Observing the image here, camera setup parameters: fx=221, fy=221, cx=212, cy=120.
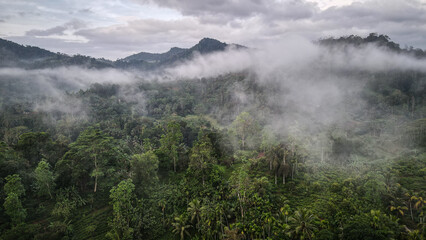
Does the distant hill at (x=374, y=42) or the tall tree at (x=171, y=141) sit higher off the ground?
the distant hill at (x=374, y=42)

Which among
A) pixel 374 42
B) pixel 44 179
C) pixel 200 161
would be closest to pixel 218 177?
pixel 200 161

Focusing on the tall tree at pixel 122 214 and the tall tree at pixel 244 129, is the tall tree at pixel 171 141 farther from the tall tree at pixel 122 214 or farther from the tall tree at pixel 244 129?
the tall tree at pixel 244 129

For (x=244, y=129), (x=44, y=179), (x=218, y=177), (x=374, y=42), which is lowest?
(x=218, y=177)

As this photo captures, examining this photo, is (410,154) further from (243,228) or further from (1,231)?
(1,231)

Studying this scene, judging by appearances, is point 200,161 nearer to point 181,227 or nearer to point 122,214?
point 181,227

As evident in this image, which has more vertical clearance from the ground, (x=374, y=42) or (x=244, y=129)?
(x=374, y=42)

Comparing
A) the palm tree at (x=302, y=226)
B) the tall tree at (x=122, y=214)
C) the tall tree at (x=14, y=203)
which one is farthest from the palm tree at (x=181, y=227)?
the tall tree at (x=14, y=203)

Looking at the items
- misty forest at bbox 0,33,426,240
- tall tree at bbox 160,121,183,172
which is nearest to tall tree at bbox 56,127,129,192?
misty forest at bbox 0,33,426,240

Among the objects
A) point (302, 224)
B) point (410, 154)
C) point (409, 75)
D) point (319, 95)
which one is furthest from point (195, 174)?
point (409, 75)
